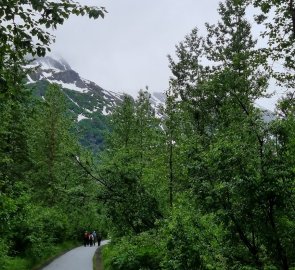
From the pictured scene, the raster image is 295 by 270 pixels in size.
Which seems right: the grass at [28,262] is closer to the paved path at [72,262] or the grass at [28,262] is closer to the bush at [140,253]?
the paved path at [72,262]

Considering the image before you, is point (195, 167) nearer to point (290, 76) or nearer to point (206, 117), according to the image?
point (290, 76)

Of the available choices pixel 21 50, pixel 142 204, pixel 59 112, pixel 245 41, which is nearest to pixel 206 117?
pixel 245 41

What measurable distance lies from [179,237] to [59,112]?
34039mm

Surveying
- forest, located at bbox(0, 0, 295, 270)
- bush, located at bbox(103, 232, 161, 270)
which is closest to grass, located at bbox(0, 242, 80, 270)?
forest, located at bbox(0, 0, 295, 270)

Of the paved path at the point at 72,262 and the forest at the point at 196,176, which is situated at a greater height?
the forest at the point at 196,176

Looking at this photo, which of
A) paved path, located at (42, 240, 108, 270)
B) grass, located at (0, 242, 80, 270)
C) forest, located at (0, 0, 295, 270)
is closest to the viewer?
forest, located at (0, 0, 295, 270)

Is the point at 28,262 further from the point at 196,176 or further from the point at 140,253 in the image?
the point at 196,176

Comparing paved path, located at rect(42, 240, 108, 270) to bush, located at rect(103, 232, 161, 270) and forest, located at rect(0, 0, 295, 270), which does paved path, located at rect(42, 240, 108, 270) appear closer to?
forest, located at rect(0, 0, 295, 270)

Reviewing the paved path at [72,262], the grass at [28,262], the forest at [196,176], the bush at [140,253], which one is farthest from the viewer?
the paved path at [72,262]

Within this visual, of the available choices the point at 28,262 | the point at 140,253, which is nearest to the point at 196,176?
Result: the point at 140,253

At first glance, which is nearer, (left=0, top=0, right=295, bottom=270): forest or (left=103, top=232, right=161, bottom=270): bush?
(left=0, top=0, right=295, bottom=270): forest

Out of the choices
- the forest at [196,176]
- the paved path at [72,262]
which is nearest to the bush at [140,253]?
the forest at [196,176]

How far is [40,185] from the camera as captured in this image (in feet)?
132

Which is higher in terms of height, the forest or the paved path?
the forest
